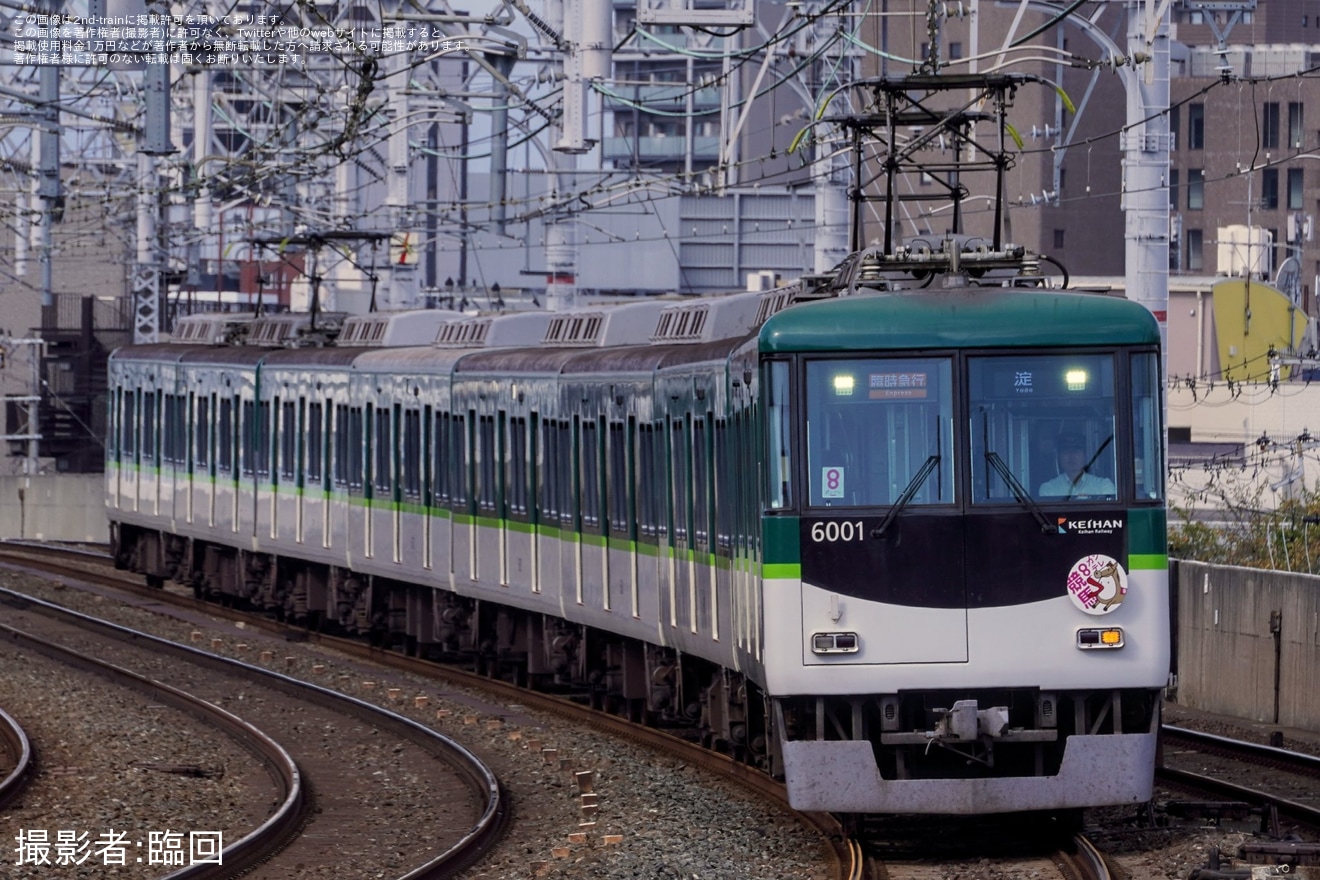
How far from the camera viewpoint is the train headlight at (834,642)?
35.6ft

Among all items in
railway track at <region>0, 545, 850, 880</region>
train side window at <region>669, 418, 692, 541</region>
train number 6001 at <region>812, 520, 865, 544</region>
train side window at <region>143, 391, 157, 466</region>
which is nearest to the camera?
train number 6001 at <region>812, 520, 865, 544</region>

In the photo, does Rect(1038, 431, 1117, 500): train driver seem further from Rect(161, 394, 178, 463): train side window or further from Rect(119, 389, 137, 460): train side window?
Rect(119, 389, 137, 460): train side window

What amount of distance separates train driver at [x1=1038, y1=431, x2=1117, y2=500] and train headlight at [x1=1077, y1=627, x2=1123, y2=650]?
579mm

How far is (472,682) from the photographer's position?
20.6 m

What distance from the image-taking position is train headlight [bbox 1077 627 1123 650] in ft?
35.7

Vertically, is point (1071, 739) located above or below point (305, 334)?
below

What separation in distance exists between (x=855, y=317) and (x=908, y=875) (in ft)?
7.86

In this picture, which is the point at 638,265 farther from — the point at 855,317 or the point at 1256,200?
the point at 855,317

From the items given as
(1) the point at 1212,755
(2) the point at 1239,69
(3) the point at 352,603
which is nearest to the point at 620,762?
(1) the point at 1212,755

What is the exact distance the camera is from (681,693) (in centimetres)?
1560

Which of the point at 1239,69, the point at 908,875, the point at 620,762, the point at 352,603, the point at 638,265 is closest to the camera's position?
the point at 908,875

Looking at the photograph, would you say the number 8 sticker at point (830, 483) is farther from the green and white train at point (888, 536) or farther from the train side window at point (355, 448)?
the train side window at point (355, 448)

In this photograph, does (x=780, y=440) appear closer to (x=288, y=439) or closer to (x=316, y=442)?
(x=316, y=442)

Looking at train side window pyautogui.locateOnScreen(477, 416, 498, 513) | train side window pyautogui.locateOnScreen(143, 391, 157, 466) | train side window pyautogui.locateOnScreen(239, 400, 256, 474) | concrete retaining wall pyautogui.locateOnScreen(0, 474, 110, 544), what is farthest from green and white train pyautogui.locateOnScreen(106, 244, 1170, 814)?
concrete retaining wall pyautogui.locateOnScreen(0, 474, 110, 544)
